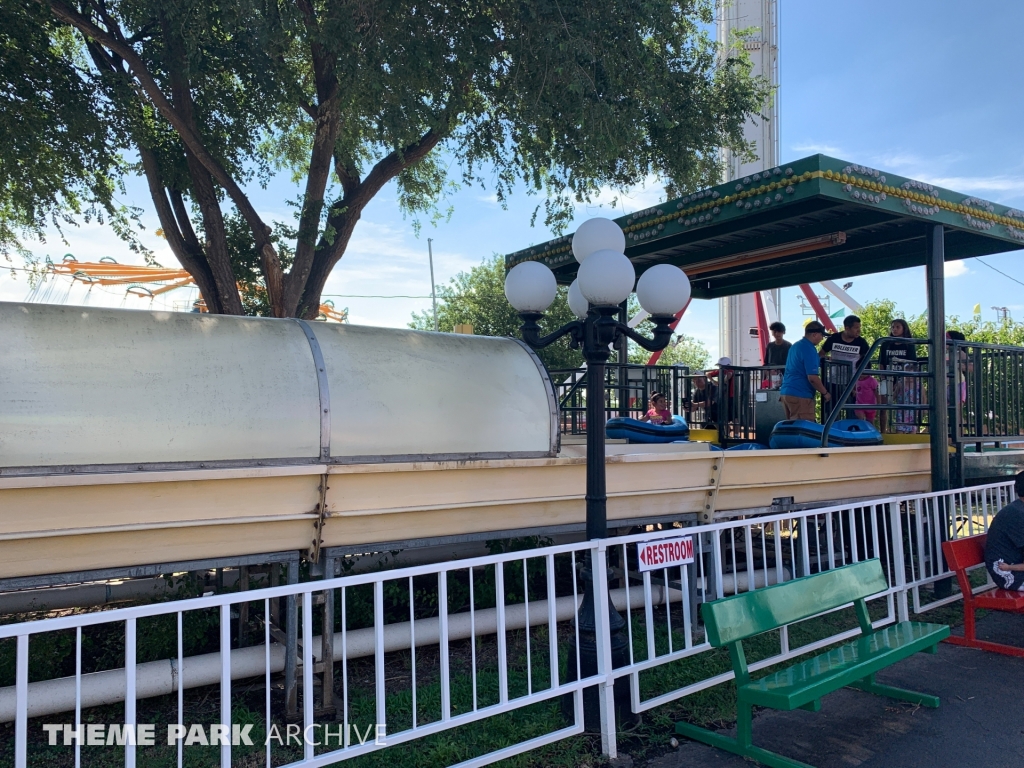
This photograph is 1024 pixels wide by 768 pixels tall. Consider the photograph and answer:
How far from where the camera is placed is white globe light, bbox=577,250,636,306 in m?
4.23

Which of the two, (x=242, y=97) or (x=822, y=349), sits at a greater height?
(x=242, y=97)

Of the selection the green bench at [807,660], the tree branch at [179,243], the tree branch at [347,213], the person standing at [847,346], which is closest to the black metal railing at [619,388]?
the person standing at [847,346]

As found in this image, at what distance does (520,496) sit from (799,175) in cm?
348

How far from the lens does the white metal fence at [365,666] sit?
314 centimetres

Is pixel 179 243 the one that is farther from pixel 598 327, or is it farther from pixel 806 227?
pixel 806 227

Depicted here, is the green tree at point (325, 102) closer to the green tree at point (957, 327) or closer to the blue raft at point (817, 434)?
the blue raft at point (817, 434)

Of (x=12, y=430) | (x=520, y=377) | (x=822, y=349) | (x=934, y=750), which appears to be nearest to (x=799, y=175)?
(x=520, y=377)

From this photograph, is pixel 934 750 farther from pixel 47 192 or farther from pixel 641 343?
pixel 47 192

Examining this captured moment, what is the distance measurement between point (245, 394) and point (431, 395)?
1195 mm

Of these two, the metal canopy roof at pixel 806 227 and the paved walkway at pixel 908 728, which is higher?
the metal canopy roof at pixel 806 227

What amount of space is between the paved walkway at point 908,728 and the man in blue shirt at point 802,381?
2970 millimetres

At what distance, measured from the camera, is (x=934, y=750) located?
13.1ft

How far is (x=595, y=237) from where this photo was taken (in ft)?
15.9

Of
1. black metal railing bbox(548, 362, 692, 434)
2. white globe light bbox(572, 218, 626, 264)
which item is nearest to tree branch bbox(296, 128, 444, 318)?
black metal railing bbox(548, 362, 692, 434)
